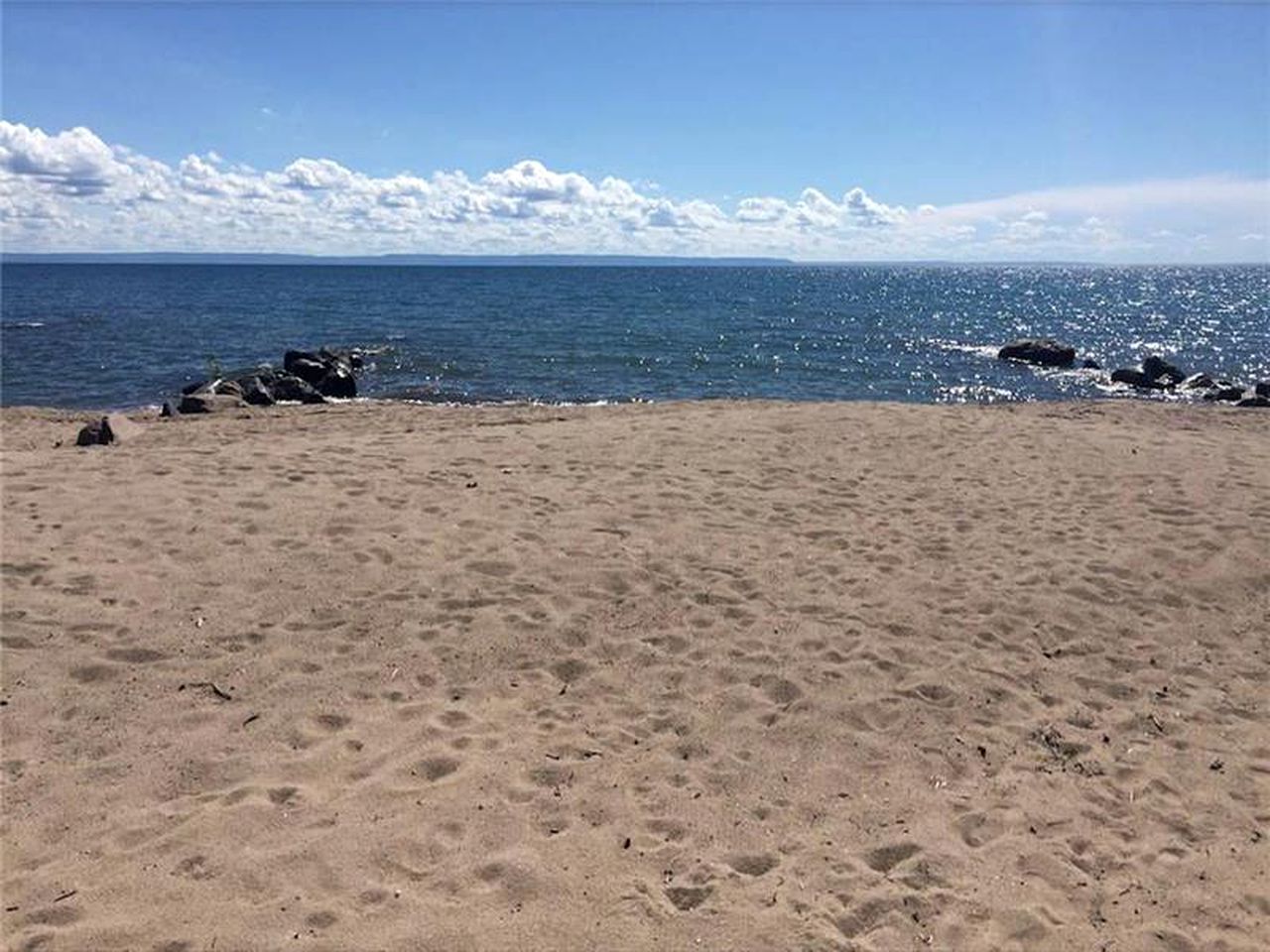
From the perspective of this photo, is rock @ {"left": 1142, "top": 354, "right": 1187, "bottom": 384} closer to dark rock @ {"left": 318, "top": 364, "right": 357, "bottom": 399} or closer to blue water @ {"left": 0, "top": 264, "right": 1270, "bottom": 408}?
blue water @ {"left": 0, "top": 264, "right": 1270, "bottom": 408}

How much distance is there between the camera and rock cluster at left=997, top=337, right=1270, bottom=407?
24141 millimetres

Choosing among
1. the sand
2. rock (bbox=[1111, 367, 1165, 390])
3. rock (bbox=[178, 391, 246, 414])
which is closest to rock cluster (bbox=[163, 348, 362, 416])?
rock (bbox=[178, 391, 246, 414])

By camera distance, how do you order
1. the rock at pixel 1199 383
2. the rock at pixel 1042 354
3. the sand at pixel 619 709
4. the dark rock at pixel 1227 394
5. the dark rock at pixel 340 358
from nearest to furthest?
the sand at pixel 619 709
the dark rock at pixel 1227 394
the dark rock at pixel 340 358
the rock at pixel 1199 383
the rock at pixel 1042 354

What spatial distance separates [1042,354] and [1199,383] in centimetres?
683

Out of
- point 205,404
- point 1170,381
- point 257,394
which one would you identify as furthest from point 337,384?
point 1170,381

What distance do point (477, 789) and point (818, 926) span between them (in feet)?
6.37

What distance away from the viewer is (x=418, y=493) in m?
9.45

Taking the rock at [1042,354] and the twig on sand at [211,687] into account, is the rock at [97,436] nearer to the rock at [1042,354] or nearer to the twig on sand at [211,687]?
the twig on sand at [211,687]

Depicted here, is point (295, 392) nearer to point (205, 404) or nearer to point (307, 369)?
point (307, 369)

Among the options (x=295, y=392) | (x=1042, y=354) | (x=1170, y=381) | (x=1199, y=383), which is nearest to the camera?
(x=295, y=392)

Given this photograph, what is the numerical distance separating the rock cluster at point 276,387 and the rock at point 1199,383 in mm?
25052

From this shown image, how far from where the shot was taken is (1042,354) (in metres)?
34.3

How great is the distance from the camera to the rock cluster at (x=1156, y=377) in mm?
24141

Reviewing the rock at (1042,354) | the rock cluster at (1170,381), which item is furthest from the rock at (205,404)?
the rock at (1042,354)
